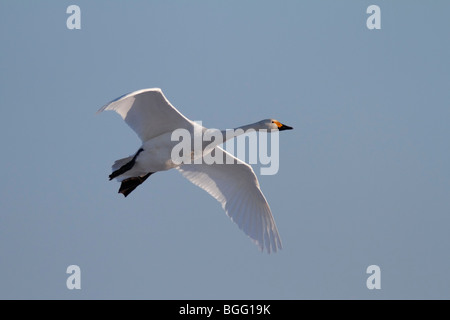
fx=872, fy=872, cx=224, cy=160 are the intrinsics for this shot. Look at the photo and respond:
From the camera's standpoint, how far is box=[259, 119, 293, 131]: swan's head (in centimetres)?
1972

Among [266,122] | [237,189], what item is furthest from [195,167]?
[266,122]

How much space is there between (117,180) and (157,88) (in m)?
2.74

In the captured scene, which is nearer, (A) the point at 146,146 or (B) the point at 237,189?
(A) the point at 146,146

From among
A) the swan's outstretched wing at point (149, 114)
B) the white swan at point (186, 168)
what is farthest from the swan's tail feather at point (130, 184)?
the swan's outstretched wing at point (149, 114)

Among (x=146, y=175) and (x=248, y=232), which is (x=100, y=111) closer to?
(x=146, y=175)

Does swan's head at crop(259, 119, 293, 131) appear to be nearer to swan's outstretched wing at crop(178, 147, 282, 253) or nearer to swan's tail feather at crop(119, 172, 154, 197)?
swan's outstretched wing at crop(178, 147, 282, 253)

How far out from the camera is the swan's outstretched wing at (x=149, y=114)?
1792 centimetres

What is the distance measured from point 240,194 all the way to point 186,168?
1.50 metres

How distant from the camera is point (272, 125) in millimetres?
19750

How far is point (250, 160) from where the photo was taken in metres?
20.9

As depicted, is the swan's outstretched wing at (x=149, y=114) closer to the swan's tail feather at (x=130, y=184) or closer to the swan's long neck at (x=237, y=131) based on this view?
the swan's long neck at (x=237, y=131)

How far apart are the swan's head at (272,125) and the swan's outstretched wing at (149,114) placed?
2.07m

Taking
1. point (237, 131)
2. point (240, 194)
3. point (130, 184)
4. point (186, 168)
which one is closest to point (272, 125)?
point (237, 131)

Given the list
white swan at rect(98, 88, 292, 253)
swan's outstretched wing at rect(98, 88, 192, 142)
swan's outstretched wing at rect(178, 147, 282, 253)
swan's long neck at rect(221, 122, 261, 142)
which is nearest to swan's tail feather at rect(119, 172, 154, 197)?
white swan at rect(98, 88, 292, 253)
